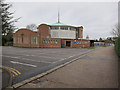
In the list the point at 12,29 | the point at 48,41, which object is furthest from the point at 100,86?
the point at 48,41

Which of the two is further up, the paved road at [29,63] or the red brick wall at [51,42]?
the red brick wall at [51,42]

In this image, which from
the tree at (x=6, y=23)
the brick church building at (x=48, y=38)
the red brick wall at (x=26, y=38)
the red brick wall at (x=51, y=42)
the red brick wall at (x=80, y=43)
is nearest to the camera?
the tree at (x=6, y=23)

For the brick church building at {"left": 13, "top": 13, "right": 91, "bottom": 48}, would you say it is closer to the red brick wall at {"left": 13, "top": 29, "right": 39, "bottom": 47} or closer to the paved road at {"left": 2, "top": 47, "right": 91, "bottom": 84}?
the red brick wall at {"left": 13, "top": 29, "right": 39, "bottom": 47}

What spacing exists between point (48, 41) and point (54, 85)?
96.5 feet

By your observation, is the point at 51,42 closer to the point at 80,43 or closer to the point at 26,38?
the point at 26,38

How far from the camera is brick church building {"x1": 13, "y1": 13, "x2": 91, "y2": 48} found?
32.8 meters

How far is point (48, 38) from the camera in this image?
32.8 m

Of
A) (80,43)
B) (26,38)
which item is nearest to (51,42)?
(26,38)

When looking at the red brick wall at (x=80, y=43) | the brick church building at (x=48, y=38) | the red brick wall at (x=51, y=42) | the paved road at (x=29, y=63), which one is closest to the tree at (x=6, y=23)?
the paved road at (x=29, y=63)

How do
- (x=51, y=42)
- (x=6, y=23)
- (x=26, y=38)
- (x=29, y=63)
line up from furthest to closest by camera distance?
(x=26, y=38) < (x=51, y=42) < (x=29, y=63) < (x=6, y=23)

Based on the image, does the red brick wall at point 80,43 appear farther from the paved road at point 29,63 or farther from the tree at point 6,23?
the tree at point 6,23

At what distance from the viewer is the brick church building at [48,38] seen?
3284 centimetres

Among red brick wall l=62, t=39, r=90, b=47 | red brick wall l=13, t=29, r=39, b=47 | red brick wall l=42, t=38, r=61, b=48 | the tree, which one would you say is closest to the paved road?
the tree

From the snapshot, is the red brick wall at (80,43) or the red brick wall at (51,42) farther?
the red brick wall at (80,43)
